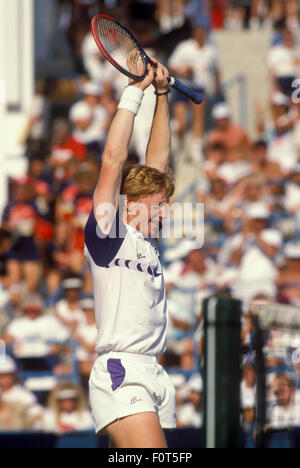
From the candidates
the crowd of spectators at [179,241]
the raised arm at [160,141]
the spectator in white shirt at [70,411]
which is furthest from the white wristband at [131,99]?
the spectator in white shirt at [70,411]

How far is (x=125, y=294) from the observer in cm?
341

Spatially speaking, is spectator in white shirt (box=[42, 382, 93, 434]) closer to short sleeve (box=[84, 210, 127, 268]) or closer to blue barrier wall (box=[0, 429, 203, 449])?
blue barrier wall (box=[0, 429, 203, 449])

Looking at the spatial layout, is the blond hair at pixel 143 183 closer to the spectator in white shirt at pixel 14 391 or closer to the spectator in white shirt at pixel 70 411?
the spectator in white shirt at pixel 70 411

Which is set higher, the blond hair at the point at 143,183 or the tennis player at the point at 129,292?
the blond hair at the point at 143,183

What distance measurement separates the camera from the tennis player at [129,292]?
3.30 meters

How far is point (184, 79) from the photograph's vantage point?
10.4m

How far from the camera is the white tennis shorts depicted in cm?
332

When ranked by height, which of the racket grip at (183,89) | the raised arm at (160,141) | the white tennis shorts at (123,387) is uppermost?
the racket grip at (183,89)

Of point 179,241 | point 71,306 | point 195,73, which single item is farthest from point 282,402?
point 195,73

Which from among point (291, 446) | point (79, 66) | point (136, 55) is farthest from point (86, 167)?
point (136, 55)

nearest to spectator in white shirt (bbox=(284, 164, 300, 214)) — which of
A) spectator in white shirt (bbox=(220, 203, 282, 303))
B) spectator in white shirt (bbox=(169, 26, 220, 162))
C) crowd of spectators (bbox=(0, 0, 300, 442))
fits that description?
crowd of spectators (bbox=(0, 0, 300, 442))

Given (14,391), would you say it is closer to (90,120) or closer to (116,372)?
(90,120)

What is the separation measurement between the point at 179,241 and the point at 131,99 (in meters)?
5.49

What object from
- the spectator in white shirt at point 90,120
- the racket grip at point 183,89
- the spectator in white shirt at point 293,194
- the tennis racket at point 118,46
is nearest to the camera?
the tennis racket at point 118,46
